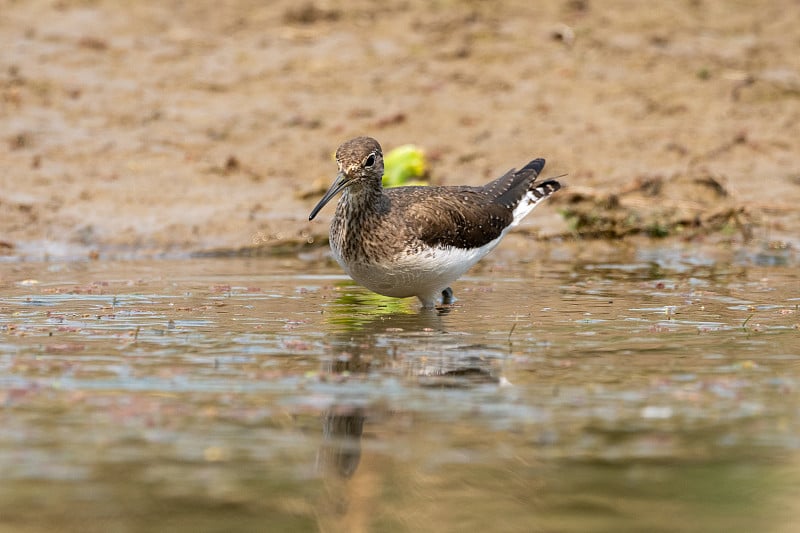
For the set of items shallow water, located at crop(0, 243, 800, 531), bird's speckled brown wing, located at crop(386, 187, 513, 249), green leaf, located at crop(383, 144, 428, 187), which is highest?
green leaf, located at crop(383, 144, 428, 187)

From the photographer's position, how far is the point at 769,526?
4.96 metres

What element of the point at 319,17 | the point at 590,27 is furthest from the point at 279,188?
the point at 590,27

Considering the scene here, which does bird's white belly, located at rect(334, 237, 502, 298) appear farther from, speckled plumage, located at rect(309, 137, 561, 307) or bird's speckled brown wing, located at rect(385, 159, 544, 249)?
bird's speckled brown wing, located at rect(385, 159, 544, 249)

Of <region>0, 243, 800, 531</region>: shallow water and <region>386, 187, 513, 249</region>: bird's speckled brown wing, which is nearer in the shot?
<region>0, 243, 800, 531</region>: shallow water

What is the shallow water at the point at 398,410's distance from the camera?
16.5ft

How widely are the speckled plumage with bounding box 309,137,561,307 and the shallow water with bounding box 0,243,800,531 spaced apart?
33 cm

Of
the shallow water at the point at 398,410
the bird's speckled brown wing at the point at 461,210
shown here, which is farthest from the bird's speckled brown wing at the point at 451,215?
the shallow water at the point at 398,410

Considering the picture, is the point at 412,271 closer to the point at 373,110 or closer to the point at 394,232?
the point at 394,232

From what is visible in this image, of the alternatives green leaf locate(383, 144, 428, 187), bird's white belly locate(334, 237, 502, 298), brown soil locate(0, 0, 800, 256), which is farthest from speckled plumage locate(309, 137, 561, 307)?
green leaf locate(383, 144, 428, 187)

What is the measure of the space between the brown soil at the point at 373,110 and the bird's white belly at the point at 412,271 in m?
3.43

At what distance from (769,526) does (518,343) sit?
317 centimetres

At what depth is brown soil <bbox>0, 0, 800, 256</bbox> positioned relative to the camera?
13.1 meters

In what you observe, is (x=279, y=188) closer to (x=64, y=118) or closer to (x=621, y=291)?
(x=64, y=118)

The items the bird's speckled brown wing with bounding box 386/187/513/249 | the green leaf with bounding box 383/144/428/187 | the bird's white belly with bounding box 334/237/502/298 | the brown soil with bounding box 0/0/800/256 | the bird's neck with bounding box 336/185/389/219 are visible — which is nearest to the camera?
the bird's white belly with bounding box 334/237/502/298
